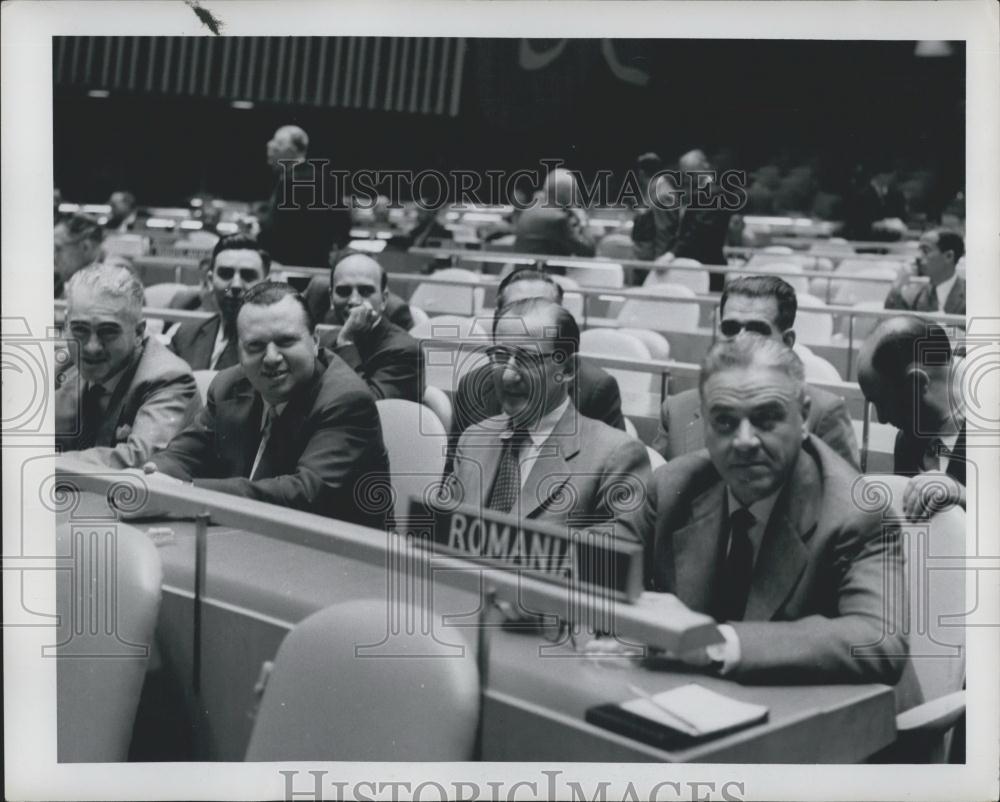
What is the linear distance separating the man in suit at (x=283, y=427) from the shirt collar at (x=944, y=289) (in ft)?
4.16

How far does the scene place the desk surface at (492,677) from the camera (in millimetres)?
2264

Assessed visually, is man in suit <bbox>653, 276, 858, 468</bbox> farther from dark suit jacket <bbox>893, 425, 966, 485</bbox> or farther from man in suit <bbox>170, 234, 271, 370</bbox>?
man in suit <bbox>170, 234, 271, 370</bbox>

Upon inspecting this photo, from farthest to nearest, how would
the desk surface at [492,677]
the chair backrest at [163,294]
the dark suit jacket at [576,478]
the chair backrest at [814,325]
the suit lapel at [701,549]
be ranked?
the chair backrest at [163,294] < the chair backrest at [814,325] < the dark suit jacket at [576,478] < the suit lapel at [701,549] < the desk surface at [492,677]

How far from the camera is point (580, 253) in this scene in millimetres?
3973

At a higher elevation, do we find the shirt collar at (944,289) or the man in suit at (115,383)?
the shirt collar at (944,289)

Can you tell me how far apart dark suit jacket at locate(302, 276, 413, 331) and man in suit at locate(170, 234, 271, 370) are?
165mm

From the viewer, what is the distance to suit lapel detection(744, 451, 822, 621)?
7.95ft

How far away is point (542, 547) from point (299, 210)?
1150mm

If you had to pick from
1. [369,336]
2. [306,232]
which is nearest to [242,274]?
[306,232]

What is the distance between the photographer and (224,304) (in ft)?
10.7

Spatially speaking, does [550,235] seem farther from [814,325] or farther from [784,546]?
[784,546]

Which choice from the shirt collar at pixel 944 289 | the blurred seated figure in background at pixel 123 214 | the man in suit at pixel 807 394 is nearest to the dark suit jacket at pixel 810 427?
the man in suit at pixel 807 394

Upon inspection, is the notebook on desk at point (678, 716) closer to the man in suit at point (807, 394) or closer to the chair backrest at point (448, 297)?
the man in suit at point (807, 394)

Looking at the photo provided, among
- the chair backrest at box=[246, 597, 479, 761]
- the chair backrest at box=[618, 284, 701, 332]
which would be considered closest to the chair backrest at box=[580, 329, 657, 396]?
the chair backrest at box=[618, 284, 701, 332]
